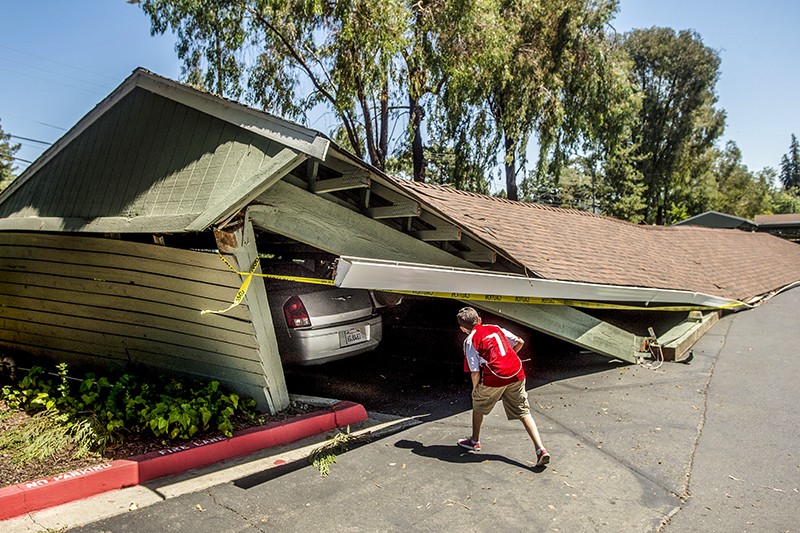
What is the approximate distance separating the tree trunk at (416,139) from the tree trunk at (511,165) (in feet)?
Answer: 11.2

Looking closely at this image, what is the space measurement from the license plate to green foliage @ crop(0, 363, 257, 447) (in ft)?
5.31

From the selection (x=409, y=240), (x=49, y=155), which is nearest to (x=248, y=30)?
(x=49, y=155)

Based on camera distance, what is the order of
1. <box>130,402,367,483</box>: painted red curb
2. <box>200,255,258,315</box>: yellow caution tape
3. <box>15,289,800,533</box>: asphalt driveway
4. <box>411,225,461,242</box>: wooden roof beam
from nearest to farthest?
<box>15,289,800,533</box>: asphalt driveway < <box>130,402,367,483</box>: painted red curb < <box>200,255,258,315</box>: yellow caution tape < <box>411,225,461,242</box>: wooden roof beam

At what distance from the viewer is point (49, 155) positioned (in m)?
6.46

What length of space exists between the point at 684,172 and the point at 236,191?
4699cm

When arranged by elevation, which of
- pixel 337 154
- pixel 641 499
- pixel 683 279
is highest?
pixel 337 154

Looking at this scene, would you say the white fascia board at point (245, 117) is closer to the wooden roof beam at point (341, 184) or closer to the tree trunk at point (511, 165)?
the wooden roof beam at point (341, 184)

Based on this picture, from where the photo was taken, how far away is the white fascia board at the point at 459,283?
15.0ft

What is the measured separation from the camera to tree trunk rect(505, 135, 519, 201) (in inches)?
854

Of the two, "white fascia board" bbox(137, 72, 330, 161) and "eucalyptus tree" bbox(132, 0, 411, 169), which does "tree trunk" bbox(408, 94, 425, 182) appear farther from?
"white fascia board" bbox(137, 72, 330, 161)

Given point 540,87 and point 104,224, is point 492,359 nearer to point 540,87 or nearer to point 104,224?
point 104,224

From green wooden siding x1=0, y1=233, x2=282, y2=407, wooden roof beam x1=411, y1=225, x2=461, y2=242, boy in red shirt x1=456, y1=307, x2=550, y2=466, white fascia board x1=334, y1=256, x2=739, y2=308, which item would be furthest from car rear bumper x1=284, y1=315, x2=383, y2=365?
boy in red shirt x1=456, y1=307, x2=550, y2=466

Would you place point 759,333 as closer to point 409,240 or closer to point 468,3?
point 409,240

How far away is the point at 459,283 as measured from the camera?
5.56 meters
